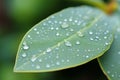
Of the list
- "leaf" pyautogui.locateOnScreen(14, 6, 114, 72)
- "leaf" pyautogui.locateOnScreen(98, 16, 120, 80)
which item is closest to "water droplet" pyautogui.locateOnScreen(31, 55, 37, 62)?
"leaf" pyautogui.locateOnScreen(14, 6, 114, 72)

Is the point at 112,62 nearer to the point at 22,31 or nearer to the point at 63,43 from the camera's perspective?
the point at 63,43

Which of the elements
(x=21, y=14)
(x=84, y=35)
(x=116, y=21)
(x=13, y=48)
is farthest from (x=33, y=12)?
(x=84, y=35)

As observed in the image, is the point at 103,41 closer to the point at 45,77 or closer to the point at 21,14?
the point at 45,77

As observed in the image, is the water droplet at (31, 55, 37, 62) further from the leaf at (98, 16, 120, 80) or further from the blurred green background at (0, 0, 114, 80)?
the blurred green background at (0, 0, 114, 80)

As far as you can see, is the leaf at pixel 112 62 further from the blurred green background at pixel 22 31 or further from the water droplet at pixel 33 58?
the blurred green background at pixel 22 31

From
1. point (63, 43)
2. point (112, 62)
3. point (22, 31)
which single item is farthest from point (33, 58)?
point (22, 31)

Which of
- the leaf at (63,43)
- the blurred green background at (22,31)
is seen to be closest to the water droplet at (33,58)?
the leaf at (63,43)
